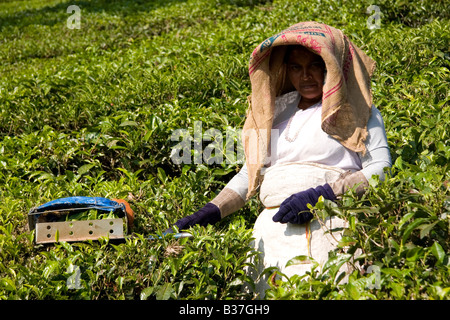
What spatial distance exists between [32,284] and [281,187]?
47.1 inches

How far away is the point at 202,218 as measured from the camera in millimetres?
2727

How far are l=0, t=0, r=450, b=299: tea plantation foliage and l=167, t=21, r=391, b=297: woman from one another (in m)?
0.12

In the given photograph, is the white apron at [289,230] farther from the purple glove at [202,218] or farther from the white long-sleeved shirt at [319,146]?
the purple glove at [202,218]

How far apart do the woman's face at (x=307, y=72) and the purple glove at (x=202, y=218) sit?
0.77m

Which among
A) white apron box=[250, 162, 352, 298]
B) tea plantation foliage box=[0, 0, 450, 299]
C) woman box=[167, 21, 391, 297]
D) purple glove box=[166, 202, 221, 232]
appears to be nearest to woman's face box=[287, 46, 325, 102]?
woman box=[167, 21, 391, 297]

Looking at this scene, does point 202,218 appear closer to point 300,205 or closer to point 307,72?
point 300,205

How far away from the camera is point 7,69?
739 cm

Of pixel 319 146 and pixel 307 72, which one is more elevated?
pixel 307 72

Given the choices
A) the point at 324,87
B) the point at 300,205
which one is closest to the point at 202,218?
the point at 300,205

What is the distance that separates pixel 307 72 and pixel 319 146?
0.41 metres

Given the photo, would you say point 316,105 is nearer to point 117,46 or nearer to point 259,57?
point 259,57

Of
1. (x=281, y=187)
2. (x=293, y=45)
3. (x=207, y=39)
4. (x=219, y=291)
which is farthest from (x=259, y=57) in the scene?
(x=207, y=39)

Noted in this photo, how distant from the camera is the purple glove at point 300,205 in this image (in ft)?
7.55

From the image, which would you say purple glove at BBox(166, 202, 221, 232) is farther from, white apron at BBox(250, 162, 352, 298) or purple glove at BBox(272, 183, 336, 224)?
purple glove at BBox(272, 183, 336, 224)
